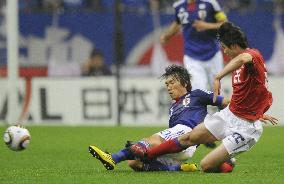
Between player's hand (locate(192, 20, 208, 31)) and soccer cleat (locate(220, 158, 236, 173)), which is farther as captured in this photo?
player's hand (locate(192, 20, 208, 31))

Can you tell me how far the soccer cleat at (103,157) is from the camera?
30.3 feet

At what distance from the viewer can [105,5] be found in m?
19.7

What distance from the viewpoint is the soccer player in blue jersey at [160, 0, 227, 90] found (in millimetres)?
13688

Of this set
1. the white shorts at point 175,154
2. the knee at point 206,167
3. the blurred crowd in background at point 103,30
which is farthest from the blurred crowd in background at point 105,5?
the knee at point 206,167

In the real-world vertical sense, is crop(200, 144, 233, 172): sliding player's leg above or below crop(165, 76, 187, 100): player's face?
below

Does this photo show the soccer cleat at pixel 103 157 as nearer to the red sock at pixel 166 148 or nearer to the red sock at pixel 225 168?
the red sock at pixel 166 148

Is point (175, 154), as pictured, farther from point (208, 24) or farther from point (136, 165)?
point (208, 24)

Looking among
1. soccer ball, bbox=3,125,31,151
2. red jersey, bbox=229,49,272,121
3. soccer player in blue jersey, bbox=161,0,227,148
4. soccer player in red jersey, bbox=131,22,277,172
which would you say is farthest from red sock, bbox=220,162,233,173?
soccer player in blue jersey, bbox=161,0,227,148

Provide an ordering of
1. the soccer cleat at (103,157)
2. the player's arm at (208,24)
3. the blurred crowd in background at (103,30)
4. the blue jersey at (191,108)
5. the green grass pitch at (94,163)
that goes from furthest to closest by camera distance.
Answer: the blurred crowd in background at (103,30), the player's arm at (208,24), the blue jersey at (191,108), the soccer cleat at (103,157), the green grass pitch at (94,163)

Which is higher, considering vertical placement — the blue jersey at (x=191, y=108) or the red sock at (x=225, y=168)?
the blue jersey at (x=191, y=108)

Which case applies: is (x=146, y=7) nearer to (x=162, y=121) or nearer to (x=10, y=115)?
(x=162, y=121)

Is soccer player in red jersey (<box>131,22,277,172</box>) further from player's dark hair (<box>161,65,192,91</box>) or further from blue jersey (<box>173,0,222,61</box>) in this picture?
blue jersey (<box>173,0,222,61</box>)

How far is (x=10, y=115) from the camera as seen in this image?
17.5m

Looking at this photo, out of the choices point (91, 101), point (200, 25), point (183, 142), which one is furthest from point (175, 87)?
point (91, 101)
